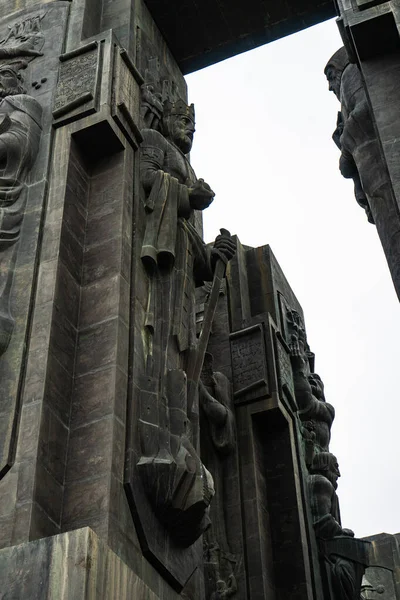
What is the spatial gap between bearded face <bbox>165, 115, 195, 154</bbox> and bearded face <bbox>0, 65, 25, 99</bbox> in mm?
2333

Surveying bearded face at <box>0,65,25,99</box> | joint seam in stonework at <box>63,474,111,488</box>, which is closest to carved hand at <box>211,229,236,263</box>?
bearded face at <box>0,65,25,99</box>

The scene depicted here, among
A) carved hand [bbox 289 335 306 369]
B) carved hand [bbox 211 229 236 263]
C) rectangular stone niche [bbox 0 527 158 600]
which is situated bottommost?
rectangular stone niche [bbox 0 527 158 600]

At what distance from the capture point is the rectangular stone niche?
26.9 ft

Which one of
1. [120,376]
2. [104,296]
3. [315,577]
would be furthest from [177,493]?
[315,577]

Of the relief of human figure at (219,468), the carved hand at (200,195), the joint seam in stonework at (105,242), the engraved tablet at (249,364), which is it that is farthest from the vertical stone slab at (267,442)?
the joint seam in stonework at (105,242)

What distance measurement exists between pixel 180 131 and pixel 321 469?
6439mm

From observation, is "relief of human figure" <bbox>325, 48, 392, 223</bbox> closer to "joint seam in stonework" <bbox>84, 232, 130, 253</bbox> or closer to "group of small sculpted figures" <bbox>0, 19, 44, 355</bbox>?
"joint seam in stonework" <bbox>84, 232, 130, 253</bbox>

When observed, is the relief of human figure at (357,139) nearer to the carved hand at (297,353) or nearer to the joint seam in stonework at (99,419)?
the joint seam in stonework at (99,419)

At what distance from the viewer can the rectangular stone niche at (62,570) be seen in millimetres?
8211

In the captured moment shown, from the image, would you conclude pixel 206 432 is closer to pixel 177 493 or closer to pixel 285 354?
pixel 285 354

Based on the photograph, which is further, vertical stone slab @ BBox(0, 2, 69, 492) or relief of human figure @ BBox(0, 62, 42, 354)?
relief of human figure @ BBox(0, 62, 42, 354)

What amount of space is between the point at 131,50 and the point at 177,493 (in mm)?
7925

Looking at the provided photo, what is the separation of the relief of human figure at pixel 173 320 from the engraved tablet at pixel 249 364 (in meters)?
3.32

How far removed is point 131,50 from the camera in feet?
52.0
